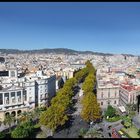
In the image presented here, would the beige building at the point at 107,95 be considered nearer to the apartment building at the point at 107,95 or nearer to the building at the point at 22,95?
the apartment building at the point at 107,95

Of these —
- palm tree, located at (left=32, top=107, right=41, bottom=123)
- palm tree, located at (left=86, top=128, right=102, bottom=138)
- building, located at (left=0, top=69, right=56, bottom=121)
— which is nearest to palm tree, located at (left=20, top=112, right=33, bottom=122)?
palm tree, located at (left=32, top=107, right=41, bottom=123)

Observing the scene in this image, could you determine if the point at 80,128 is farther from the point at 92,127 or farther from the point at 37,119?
the point at 37,119

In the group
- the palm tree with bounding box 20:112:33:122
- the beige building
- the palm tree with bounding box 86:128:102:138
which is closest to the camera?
the palm tree with bounding box 86:128:102:138

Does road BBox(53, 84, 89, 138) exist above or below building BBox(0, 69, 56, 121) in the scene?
below

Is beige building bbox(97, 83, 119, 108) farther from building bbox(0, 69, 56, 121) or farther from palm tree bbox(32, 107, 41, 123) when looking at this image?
palm tree bbox(32, 107, 41, 123)

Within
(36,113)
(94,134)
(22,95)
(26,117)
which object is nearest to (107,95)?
(36,113)

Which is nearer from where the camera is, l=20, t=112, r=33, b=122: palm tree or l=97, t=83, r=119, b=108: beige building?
l=20, t=112, r=33, b=122: palm tree

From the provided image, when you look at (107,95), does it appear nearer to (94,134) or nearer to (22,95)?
(22,95)

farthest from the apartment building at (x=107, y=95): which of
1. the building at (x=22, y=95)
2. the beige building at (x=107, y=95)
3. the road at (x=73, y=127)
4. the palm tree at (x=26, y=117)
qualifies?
the palm tree at (x=26, y=117)
